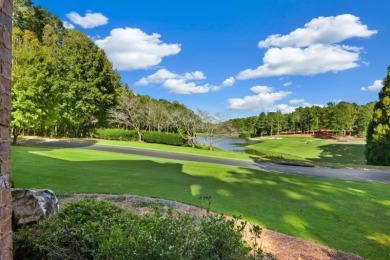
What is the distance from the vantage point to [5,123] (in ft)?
8.80

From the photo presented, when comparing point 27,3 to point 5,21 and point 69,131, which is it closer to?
point 69,131

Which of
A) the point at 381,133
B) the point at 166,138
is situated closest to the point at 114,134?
the point at 166,138

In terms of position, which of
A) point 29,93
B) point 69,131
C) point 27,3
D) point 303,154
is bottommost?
point 303,154

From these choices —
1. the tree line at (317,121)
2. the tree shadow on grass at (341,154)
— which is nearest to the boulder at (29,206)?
the tree shadow on grass at (341,154)

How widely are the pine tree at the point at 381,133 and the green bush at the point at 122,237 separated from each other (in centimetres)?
2781

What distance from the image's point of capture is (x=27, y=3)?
43594 millimetres

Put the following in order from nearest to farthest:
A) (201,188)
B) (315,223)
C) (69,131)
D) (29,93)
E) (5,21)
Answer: (5,21) < (315,223) < (201,188) < (29,93) < (69,131)

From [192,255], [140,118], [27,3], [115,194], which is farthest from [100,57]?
[192,255]

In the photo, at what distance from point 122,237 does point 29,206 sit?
91.1 inches

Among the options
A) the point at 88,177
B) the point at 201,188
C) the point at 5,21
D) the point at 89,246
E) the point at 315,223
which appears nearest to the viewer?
the point at 5,21

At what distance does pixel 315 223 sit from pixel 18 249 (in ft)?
20.5

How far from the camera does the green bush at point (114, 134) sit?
38.8 m

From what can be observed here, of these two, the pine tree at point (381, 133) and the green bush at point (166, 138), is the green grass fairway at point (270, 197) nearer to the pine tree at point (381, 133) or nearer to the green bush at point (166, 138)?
the pine tree at point (381, 133)

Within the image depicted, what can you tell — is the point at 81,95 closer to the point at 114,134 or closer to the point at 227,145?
the point at 114,134
